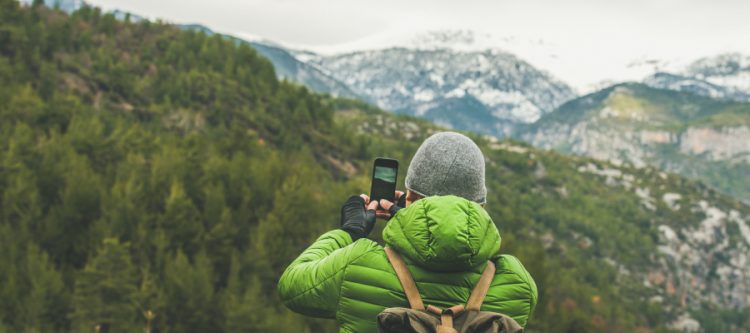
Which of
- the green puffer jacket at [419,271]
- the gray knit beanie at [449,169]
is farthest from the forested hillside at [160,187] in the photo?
the gray knit beanie at [449,169]

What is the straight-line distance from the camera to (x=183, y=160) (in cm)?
7725

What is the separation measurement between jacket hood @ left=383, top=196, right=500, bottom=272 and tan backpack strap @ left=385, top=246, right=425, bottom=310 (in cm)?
6

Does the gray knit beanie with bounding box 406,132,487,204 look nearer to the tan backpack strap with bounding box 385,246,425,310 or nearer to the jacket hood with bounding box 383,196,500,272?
the jacket hood with bounding box 383,196,500,272

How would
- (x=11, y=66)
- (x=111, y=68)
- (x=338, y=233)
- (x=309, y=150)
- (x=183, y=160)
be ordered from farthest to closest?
1. (x=309, y=150)
2. (x=111, y=68)
3. (x=11, y=66)
4. (x=183, y=160)
5. (x=338, y=233)

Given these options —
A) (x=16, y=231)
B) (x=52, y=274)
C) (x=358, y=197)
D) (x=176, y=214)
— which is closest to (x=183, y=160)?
(x=176, y=214)

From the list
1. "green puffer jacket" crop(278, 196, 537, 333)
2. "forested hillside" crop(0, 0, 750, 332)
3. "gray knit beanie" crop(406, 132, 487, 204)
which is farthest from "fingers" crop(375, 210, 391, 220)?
"forested hillside" crop(0, 0, 750, 332)

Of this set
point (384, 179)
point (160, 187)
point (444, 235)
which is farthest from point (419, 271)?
point (160, 187)

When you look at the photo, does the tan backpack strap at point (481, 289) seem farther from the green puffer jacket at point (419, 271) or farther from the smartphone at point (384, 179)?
the smartphone at point (384, 179)

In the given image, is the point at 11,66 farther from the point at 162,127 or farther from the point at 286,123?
the point at 286,123

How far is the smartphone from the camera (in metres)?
4.60

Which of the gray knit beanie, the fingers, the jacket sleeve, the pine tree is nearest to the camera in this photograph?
the jacket sleeve

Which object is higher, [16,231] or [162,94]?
[162,94]

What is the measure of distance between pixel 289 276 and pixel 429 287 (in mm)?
1009

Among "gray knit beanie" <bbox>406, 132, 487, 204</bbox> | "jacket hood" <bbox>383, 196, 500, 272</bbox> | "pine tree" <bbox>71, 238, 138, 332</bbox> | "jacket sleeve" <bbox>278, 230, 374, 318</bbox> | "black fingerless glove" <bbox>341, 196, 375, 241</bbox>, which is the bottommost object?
"pine tree" <bbox>71, 238, 138, 332</bbox>
